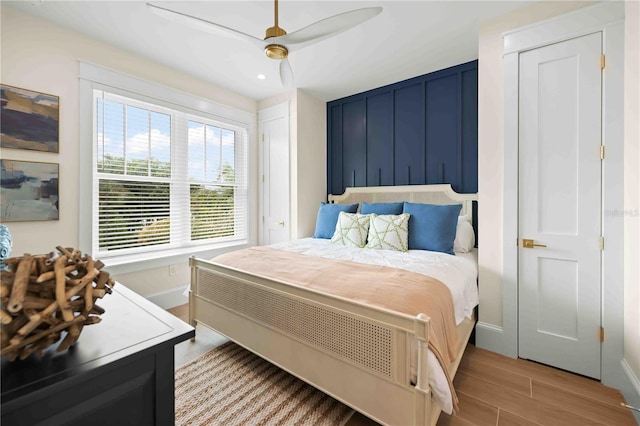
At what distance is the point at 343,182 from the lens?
404 cm

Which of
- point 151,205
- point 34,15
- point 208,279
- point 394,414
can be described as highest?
point 34,15

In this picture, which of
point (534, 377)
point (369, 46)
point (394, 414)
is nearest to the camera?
point (394, 414)

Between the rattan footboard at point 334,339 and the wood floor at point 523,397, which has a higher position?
the rattan footboard at point 334,339

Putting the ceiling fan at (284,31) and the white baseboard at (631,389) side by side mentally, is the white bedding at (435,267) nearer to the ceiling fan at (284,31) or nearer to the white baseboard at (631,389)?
the white baseboard at (631,389)

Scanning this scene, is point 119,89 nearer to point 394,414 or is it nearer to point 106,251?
point 106,251

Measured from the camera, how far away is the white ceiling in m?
2.14

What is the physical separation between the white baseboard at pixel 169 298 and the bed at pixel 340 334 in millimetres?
893

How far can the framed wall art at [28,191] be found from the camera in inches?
83.1

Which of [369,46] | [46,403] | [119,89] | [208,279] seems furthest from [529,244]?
[119,89]

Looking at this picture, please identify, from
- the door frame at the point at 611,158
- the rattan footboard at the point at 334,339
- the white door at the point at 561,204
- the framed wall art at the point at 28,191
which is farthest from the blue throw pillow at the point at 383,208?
the framed wall art at the point at 28,191

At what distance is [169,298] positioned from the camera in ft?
10.3

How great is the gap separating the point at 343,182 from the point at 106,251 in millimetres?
2882

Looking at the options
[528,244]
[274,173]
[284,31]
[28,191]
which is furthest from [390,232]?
[28,191]

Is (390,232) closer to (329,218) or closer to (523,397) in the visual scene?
(329,218)
